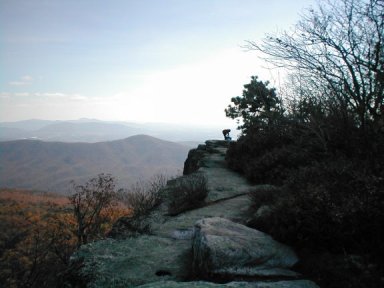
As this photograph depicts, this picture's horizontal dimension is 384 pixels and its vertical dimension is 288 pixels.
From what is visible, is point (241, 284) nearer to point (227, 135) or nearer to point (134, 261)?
point (134, 261)

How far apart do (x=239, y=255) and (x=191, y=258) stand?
1051 mm

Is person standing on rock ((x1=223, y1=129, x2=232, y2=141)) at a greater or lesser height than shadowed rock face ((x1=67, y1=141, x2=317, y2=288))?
greater

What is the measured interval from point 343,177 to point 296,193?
3.96ft

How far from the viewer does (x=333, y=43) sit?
26.4 feet

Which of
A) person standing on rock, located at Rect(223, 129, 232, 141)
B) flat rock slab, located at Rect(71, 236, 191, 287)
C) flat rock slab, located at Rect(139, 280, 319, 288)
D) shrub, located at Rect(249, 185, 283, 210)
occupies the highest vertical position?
person standing on rock, located at Rect(223, 129, 232, 141)

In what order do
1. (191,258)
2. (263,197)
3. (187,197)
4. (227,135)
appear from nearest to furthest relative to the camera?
(191,258) → (263,197) → (187,197) → (227,135)

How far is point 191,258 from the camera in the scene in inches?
214

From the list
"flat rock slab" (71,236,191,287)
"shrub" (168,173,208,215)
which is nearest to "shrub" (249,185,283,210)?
"shrub" (168,173,208,215)

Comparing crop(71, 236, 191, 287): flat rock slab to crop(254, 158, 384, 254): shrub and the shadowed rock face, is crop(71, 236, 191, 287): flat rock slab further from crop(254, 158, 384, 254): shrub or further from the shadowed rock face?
crop(254, 158, 384, 254): shrub

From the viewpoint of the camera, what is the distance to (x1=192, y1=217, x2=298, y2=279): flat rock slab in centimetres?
458

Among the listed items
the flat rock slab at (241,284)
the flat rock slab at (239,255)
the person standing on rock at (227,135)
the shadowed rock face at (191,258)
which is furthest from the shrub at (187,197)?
the person standing on rock at (227,135)

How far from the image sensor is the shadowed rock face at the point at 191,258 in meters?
4.52

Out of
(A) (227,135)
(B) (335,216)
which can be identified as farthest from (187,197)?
(A) (227,135)

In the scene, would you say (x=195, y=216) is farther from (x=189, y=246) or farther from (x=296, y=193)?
(x=296, y=193)
